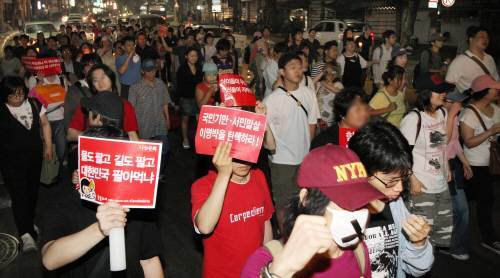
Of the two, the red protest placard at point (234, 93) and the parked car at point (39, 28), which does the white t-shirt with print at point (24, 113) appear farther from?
the parked car at point (39, 28)

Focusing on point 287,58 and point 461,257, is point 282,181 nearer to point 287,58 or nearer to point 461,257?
point 287,58

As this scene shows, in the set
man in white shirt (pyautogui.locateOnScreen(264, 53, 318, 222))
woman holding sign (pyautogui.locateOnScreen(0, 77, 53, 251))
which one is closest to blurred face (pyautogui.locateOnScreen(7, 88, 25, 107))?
woman holding sign (pyautogui.locateOnScreen(0, 77, 53, 251))

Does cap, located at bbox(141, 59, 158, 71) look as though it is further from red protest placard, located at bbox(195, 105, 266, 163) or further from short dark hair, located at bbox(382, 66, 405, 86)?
red protest placard, located at bbox(195, 105, 266, 163)

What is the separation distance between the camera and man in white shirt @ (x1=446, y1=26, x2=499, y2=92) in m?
7.39

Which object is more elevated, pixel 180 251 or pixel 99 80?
pixel 99 80

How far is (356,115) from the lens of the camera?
460 cm

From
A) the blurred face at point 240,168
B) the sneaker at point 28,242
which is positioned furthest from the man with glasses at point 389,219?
the sneaker at point 28,242

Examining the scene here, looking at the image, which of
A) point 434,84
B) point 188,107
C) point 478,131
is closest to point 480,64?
point 478,131

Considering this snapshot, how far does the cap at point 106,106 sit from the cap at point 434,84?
292cm

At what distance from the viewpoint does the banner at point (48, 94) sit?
7066 millimetres

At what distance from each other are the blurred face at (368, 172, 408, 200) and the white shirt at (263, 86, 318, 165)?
2.70 metres

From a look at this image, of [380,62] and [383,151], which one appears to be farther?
[380,62]

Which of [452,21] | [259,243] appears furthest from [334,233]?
[452,21]

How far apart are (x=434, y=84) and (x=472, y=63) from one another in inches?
119
